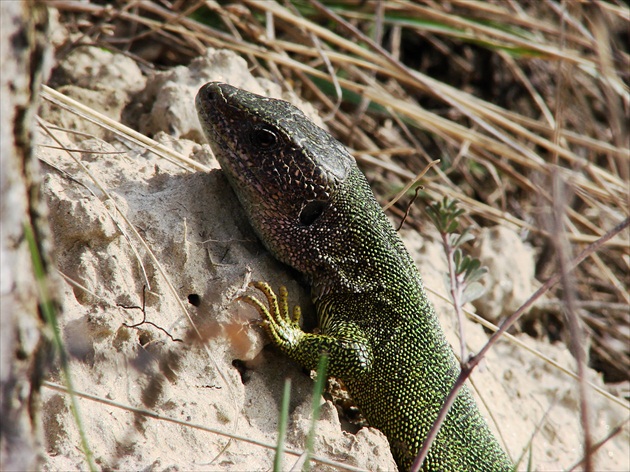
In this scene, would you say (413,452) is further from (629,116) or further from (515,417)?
(629,116)

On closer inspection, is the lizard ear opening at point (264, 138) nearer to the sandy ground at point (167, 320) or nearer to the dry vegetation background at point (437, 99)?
the sandy ground at point (167, 320)

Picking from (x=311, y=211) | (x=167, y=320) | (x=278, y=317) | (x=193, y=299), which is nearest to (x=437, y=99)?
(x=311, y=211)

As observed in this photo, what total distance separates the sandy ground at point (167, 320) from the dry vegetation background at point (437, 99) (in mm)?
1029

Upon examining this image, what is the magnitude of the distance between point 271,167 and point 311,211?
302 millimetres

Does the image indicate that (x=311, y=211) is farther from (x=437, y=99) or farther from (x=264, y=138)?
(x=437, y=99)

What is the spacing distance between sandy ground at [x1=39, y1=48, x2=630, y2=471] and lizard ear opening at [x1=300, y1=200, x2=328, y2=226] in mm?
263

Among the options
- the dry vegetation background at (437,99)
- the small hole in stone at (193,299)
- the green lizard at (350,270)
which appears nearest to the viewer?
the small hole in stone at (193,299)

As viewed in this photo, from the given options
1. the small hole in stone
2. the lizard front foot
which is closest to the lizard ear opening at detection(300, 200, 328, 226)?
the lizard front foot

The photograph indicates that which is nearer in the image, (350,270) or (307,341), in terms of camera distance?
(307,341)

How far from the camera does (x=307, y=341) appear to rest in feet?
10.0

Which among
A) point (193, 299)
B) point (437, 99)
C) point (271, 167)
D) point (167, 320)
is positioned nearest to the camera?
point (167, 320)

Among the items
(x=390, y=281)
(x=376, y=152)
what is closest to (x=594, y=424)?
(x=390, y=281)

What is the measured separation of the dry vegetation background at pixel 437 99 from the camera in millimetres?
4793

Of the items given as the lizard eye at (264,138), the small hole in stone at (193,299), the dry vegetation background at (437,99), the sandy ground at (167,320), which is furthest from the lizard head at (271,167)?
the dry vegetation background at (437,99)
